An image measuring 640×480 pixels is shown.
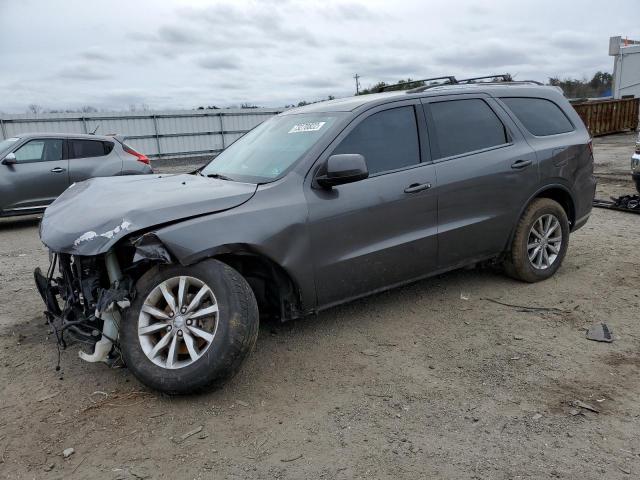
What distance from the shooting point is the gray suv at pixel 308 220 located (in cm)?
322

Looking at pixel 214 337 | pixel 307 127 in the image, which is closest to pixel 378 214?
pixel 307 127

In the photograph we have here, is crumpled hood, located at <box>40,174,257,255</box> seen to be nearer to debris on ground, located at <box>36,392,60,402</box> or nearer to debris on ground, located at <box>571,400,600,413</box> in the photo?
debris on ground, located at <box>36,392,60,402</box>

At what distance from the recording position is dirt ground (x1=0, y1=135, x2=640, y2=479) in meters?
2.65

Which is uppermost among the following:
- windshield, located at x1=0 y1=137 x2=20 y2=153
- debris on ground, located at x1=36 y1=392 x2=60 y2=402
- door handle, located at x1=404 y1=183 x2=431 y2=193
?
windshield, located at x1=0 y1=137 x2=20 y2=153

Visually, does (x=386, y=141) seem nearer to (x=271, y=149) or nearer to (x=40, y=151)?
(x=271, y=149)

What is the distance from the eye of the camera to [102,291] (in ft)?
10.6

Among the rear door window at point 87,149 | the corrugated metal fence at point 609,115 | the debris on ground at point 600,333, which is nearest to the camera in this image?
the debris on ground at point 600,333

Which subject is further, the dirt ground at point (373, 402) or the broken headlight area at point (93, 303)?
the broken headlight area at point (93, 303)

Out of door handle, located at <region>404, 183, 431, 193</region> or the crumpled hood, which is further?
door handle, located at <region>404, 183, 431, 193</region>

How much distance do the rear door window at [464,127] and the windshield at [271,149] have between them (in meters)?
0.93

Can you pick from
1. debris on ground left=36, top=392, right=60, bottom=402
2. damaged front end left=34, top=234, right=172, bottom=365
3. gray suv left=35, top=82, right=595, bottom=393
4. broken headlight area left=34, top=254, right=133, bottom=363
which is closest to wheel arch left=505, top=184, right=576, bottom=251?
gray suv left=35, top=82, right=595, bottom=393

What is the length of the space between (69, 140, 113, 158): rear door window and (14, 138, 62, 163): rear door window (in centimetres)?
21

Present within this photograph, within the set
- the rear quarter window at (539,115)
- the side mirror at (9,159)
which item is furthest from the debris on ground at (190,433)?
the side mirror at (9,159)

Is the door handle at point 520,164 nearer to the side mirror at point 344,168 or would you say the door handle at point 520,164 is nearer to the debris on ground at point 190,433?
the side mirror at point 344,168
